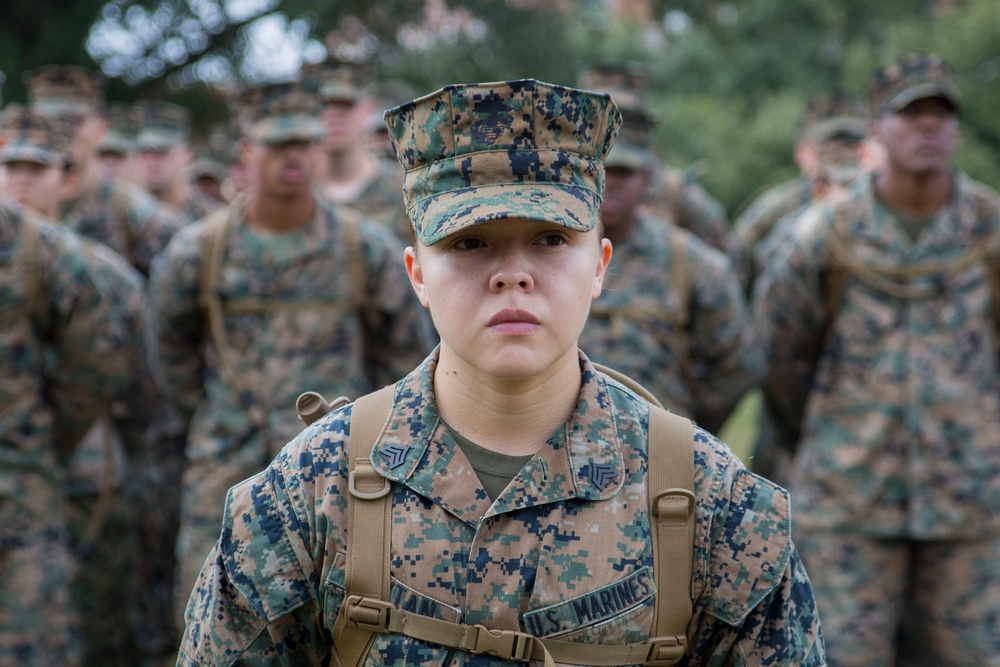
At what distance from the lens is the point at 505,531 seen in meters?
2.45

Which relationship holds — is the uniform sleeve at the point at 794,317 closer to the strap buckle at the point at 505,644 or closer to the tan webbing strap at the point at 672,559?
the tan webbing strap at the point at 672,559

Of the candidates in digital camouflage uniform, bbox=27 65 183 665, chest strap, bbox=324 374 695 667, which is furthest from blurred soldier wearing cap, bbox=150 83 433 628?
chest strap, bbox=324 374 695 667

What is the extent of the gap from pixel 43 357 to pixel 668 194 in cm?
517

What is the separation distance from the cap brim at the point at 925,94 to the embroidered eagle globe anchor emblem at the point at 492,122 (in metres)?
3.64

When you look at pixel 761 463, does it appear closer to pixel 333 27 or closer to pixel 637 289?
pixel 637 289

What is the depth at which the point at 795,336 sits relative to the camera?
586 cm

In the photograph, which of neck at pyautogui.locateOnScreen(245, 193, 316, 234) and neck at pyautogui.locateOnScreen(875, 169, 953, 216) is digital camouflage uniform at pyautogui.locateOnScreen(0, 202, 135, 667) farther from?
neck at pyautogui.locateOnScreen(875, 169, 953, 216)

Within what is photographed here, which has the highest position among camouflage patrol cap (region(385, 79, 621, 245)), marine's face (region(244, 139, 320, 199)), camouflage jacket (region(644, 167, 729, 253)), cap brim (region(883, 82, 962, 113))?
camouflage jacket (region(644, 167, 729, 253))

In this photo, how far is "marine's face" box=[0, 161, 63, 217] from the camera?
21.8 ft

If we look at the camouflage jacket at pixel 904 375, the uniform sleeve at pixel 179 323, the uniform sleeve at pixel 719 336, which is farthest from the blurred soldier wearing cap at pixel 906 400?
the uniform sleeve at pixel 179 323

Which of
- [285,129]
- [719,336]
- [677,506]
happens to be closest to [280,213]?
[285,129]

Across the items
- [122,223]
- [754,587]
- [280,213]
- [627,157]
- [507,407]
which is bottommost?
[754,587]

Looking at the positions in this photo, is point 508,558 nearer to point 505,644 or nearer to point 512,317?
point 505,644

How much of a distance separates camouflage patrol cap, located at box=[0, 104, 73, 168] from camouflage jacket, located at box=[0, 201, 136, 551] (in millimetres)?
1036
